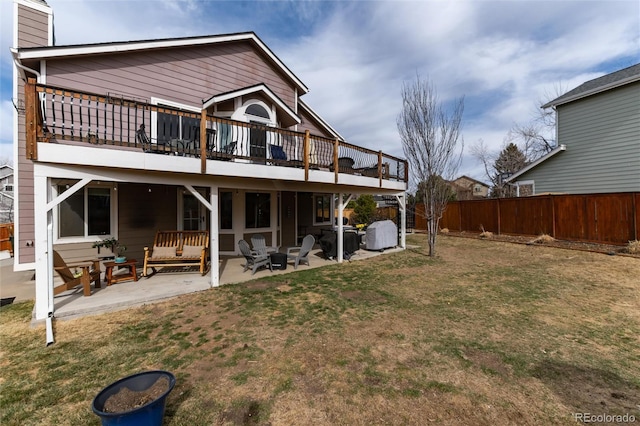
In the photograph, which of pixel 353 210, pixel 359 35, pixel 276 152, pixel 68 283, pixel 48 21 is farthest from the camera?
pixel 353 210

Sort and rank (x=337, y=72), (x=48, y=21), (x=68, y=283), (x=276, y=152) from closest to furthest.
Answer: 1. (x=68, y=283)
2. (x=48, y=21)
3. (x=276, y=152)
4. (x=337, y=72)

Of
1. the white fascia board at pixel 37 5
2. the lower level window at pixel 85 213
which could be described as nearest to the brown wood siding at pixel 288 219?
the lower level window at pixel 85 213

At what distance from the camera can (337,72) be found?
15.3 meters

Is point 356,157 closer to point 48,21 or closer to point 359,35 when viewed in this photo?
point 359,35

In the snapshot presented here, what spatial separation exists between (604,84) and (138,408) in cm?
1820

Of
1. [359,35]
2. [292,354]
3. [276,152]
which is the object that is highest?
[359,35]

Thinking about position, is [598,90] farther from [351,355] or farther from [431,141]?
[351,355]

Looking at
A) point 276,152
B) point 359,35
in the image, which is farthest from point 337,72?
point 276,152

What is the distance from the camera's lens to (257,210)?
10109 millimetres

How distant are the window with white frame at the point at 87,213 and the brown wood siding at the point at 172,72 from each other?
261 centimetres

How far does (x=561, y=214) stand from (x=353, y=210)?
47.6 ft

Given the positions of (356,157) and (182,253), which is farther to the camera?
(356,157)

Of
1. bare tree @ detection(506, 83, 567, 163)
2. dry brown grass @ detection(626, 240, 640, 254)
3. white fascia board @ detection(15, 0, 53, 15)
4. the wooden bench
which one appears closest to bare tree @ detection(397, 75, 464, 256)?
dry brown grass @ detection(626, 240, 640, 254)

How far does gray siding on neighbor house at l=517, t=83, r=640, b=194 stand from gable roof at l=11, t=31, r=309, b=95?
13240mm
